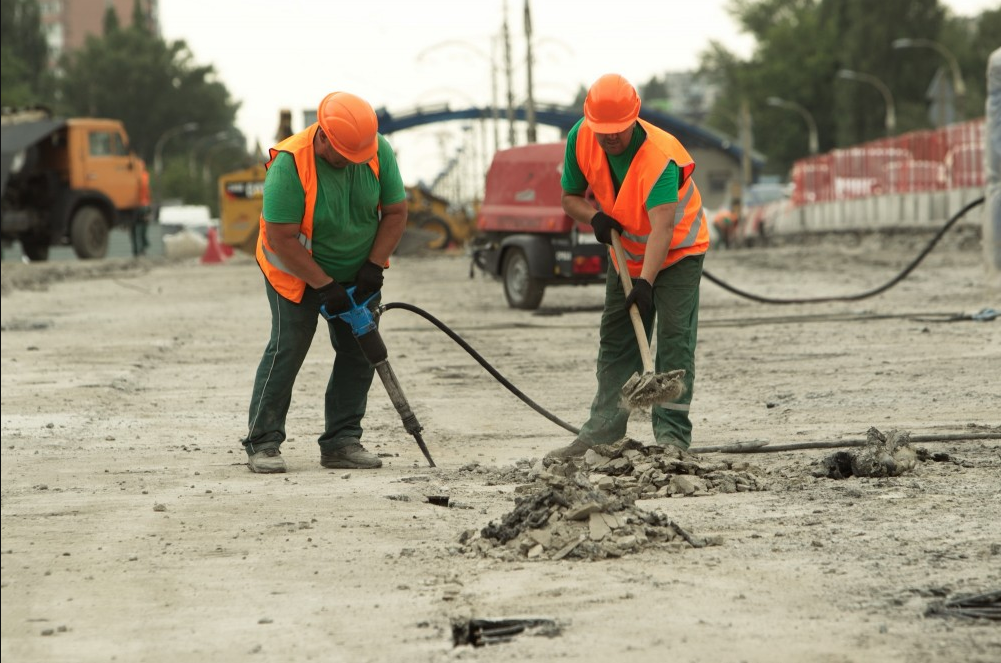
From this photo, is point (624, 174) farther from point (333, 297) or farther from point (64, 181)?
point (64, 181)

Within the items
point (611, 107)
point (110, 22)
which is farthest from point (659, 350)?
point (110, 22)

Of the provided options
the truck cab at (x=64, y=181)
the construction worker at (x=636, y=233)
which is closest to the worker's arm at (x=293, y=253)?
the construction worker at (x=636, y=233)

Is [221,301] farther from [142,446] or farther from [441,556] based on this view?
[441,556]

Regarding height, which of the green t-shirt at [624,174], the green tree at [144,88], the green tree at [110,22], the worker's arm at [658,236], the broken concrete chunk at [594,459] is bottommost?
the broken concrete chunk at [594,459]

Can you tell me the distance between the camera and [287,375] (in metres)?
7.45

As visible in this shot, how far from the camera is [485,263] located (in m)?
18.1

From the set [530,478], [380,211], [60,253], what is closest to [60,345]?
[380,211]

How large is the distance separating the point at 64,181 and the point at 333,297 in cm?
2497

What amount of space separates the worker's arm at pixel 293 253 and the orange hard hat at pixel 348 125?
0.41m

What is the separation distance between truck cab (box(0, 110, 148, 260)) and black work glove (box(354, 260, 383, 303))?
2362 cm

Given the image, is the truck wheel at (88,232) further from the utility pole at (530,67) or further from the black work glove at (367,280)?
the black work glove at (367,280)

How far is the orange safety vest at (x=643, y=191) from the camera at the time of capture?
286 inches

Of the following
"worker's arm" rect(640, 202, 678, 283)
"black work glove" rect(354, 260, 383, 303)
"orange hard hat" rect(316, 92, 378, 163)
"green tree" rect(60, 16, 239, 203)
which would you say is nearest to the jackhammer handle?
"worker's arm" rect(640, 202, 678, 283)

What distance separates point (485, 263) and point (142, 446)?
33.7ft
